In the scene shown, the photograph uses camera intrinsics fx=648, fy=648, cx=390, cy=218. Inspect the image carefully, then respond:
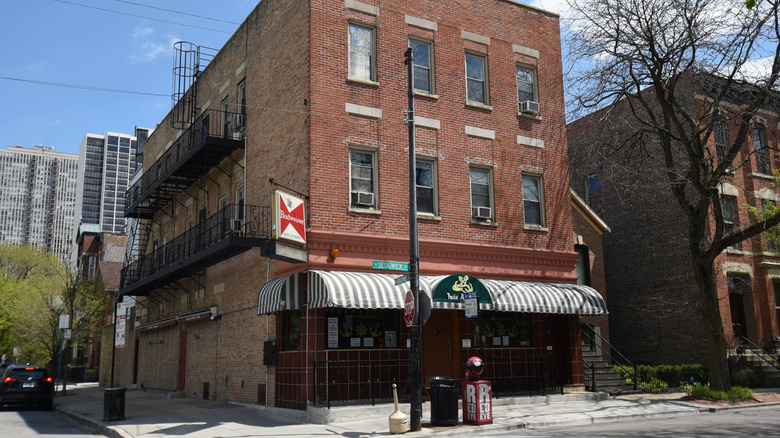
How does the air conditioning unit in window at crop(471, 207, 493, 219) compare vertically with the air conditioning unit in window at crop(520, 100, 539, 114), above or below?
below

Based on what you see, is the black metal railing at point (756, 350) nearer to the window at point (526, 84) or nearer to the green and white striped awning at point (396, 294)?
the green and white striped awning at point (396, 294)

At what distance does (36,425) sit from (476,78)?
15.5m

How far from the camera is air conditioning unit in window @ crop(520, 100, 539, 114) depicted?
20.0 meters

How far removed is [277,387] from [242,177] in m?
7.17

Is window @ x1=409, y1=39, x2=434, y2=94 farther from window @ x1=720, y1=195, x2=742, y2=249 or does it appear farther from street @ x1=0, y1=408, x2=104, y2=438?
window @ x1=720, y1=195, x2=742, y2=249

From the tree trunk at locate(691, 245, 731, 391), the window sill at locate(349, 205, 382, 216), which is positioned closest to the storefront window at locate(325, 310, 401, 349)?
the window sill at locate(349, 205, 382, 216)

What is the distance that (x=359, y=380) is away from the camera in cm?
1571

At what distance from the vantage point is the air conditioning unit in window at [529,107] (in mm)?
19969

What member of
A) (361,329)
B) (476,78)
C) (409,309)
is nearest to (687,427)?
(409,309)

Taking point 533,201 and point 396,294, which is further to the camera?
point 533,201

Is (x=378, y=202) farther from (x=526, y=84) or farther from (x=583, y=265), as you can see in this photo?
(x=583, y=265)

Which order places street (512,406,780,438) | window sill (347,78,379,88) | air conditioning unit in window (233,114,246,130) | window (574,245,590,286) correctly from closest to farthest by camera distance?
street (512,406,780,438) → window sill (347,78,379,88) → air conditioning unit in window (233,114,246,130) → window (574,245,590,286)

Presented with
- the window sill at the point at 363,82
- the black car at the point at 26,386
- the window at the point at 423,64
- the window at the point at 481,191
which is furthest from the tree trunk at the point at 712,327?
the black car at the point at 26,386

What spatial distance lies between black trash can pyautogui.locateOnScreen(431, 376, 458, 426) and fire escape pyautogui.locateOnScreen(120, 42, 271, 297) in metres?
5.50
